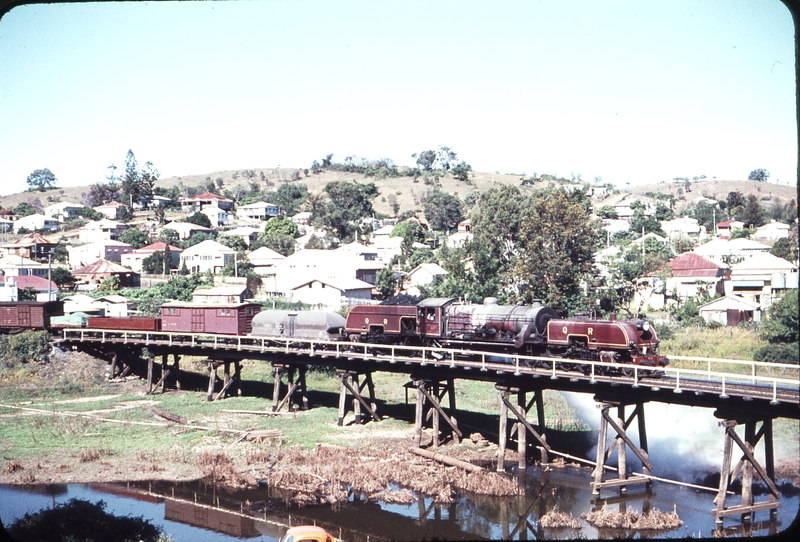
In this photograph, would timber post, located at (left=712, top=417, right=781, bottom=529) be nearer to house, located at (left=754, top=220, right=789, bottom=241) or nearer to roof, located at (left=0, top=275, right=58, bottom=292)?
roof, located at (left=0, top=275, right=58, bottom=292)

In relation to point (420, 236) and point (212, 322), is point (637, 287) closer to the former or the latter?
point (212, 322)

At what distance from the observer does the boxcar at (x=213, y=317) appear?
44869mm

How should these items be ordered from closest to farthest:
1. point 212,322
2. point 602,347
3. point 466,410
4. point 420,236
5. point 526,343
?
point 602,347 → point 526,343 → point 466,410 → point 212,322 → point 420,236

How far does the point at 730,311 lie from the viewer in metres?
56.8

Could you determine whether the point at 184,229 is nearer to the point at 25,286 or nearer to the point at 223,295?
the point at 25,286

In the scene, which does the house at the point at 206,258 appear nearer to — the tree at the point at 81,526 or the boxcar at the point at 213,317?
the boxcar at the point at 213,317

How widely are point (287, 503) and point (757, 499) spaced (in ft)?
54.7

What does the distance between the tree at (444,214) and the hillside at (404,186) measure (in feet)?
55.3

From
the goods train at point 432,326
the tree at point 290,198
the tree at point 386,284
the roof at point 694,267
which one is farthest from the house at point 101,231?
the roof at point 694,267

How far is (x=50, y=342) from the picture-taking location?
48625mm

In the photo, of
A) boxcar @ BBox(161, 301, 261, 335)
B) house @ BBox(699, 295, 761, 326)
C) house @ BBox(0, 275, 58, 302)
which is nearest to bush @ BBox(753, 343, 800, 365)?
house @ BBox(699, 295, 761, 326)

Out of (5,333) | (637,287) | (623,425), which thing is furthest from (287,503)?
(637,287)

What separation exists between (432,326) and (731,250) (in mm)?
53843

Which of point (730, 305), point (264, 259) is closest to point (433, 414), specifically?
point (730, 305)
